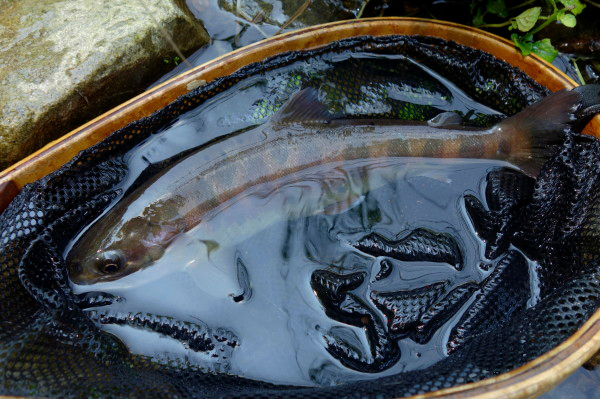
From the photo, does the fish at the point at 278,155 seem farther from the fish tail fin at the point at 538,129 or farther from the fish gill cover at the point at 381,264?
the fish gill cover at the point at 381,264

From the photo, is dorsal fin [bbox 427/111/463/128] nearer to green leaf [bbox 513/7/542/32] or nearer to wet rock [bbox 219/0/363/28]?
green leaf [bbox 513/7/542/32]

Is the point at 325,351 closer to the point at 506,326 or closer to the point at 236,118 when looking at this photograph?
the point at 506,326

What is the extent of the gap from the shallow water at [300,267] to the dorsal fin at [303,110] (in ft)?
0.93

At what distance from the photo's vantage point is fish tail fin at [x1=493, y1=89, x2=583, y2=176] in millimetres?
2475

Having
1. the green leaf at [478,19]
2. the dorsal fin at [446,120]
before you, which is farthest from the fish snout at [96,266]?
the green leaf at [478,19]

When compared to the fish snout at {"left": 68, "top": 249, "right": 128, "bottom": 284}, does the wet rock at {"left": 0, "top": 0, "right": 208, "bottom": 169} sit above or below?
above

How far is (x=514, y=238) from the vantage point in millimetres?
2576

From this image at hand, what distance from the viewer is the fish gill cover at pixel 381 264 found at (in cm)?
189

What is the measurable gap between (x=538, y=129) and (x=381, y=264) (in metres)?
1.07

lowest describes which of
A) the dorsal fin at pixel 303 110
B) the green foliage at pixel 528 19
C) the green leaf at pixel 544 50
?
the dorsal fin at pixel 303 110

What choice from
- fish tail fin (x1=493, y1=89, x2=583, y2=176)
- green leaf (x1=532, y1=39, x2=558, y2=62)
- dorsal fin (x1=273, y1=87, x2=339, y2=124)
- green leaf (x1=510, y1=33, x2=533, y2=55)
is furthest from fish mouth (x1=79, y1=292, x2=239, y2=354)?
green leaf (x1=532, y1=39, x2=558, y2=62)

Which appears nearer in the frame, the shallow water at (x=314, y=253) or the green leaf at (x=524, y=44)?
the shallow water at (x=314, y=253)

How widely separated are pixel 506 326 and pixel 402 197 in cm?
90

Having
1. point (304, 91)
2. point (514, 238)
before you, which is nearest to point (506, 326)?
point (514, 238)
